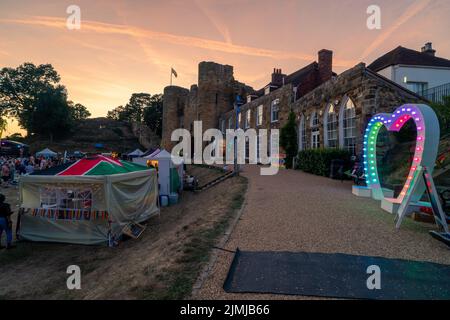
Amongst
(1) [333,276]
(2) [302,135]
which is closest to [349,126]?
(2) [302,135]

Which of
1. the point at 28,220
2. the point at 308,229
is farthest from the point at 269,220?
the point at 28,220

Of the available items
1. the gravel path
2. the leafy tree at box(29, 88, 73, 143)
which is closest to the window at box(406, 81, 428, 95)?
the gravel path

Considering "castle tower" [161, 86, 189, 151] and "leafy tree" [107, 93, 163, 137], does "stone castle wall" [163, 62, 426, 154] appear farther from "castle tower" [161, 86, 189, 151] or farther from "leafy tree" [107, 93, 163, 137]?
"leafy tree" [107, 93, 163, 137]

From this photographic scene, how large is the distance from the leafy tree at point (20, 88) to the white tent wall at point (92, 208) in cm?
5302

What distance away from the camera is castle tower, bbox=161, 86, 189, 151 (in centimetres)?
4581

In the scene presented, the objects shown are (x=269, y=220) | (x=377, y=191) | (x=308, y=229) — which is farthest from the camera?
(x=377, y=191)

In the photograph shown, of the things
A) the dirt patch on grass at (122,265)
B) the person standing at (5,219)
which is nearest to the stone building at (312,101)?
the dirt patch on grass at (122,265)

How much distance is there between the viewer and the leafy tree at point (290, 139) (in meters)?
20.1

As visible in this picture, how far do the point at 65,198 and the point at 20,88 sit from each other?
194ft

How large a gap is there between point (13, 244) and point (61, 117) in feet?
161

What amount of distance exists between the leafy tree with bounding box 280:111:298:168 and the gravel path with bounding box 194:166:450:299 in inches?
445

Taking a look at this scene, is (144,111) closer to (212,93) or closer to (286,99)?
(212,93)
